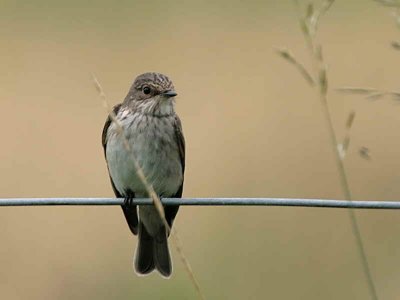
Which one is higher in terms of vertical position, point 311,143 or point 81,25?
point 81,25

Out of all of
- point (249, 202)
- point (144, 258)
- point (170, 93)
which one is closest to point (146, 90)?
point (170, 93)

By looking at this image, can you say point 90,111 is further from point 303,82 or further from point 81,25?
point 81,25

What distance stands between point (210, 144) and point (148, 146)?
190 inches

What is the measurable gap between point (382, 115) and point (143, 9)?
→ 18.5 ft

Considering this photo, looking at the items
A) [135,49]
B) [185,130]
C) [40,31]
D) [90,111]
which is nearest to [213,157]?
[185,130]

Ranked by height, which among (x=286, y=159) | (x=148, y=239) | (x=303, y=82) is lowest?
(x=148, y=239)

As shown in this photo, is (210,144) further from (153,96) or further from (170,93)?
(170,93)

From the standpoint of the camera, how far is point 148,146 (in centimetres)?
835

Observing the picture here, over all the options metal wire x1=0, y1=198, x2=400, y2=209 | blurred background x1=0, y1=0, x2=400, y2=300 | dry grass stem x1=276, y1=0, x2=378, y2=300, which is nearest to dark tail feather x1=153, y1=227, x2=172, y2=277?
blurred background x1=0, y1=0, x2=400, y2=300

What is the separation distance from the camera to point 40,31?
17.1 meters

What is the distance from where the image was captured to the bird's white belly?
327 inches

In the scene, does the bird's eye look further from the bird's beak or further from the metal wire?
the metal wire

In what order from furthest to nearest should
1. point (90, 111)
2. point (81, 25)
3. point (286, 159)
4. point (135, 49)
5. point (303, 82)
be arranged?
1. point (81, 25)
2. point (135, 49)
3. point (303, 82)
4. point (90, 111)
5. point (286, 159)

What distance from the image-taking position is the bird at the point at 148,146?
8.32 metres
